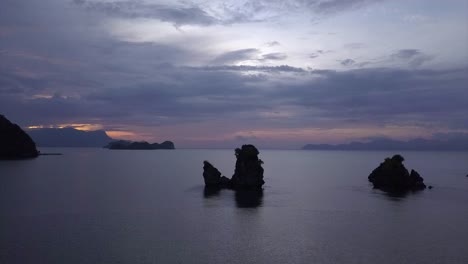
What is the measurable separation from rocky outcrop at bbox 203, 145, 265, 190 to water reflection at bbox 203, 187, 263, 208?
2553 mm

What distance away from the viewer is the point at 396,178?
128m

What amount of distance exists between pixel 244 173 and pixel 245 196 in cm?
1672

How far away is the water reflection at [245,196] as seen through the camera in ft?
296

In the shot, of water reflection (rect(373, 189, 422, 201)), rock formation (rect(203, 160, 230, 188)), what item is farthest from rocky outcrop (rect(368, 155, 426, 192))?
rock formation (rect(203, 160, 230, 188))

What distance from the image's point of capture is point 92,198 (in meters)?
96.1

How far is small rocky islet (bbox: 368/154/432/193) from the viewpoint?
415 feet

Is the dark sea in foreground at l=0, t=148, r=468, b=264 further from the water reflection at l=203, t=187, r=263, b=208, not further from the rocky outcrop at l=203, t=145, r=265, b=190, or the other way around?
the rocky outcrop at l=203, t=145, r=265, b=190

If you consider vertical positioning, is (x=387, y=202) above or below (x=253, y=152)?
below

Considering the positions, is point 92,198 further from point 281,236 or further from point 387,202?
point 387,202

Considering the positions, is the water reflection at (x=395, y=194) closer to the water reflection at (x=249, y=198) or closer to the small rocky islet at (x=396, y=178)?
the small rocky islet at (x=396, y=178)

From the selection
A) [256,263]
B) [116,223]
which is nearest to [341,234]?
[256,263]

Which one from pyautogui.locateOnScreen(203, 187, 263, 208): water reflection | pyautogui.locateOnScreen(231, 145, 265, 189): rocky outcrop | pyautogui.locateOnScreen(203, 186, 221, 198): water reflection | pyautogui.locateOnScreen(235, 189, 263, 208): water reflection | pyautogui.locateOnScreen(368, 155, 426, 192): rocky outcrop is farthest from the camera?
pyautogui.locateOnScreen(368, 155, 426, 192): rocky outcrop

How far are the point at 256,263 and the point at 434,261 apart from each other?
21.3m

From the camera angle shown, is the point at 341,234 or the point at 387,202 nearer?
the point at 341,234
